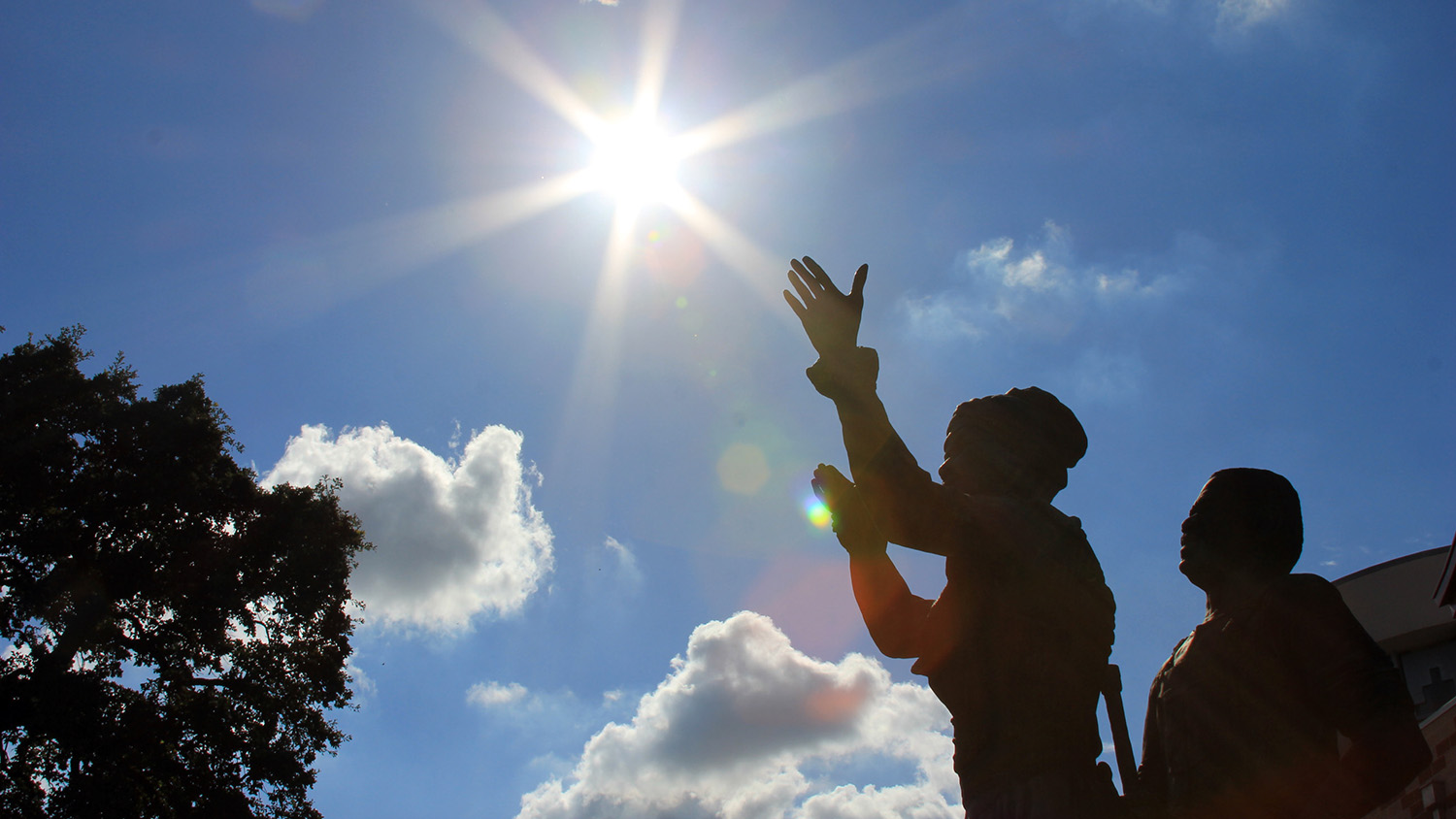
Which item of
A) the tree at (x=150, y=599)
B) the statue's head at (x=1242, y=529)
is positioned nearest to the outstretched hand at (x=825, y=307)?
the statue's head at (x=1242, y=529)

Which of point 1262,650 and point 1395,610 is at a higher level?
point 1395,610

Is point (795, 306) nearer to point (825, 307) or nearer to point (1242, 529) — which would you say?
point (825, 307)

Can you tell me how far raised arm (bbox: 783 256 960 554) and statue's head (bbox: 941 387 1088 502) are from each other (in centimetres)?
38

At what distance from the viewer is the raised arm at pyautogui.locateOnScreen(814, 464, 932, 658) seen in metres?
3.11

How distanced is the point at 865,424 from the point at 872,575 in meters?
0.67

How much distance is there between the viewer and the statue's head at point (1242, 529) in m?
2.54

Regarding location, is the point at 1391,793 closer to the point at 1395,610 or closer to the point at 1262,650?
the point at 1262,650

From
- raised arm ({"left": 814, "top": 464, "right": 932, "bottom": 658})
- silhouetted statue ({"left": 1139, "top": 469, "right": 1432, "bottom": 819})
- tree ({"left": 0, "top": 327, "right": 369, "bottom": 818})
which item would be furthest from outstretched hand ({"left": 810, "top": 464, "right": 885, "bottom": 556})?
tree ({"left": 0, "top": 327, "right": 369, "bottom": 818})

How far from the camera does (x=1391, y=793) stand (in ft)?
7.06

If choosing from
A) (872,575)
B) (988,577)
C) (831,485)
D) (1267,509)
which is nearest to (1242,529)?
(1267,509)

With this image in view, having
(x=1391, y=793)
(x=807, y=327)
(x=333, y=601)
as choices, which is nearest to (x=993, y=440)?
(x=807, y=327)

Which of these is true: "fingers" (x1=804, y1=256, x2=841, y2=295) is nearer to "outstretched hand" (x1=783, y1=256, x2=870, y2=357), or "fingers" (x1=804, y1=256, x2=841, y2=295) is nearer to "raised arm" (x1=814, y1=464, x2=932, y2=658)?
"outstretched hand" (x1=783, y1=256, x2=870, y2=357)

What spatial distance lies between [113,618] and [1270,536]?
1789 cm

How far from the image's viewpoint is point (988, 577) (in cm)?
279
